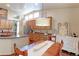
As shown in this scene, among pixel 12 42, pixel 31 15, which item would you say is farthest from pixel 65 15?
pixel 12 42

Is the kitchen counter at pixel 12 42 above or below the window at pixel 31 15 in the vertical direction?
below

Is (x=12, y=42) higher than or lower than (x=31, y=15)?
lower

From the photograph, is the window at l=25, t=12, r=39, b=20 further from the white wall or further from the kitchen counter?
the kitchen counter

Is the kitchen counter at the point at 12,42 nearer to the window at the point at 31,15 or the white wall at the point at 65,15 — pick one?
the window at the point at 31,15

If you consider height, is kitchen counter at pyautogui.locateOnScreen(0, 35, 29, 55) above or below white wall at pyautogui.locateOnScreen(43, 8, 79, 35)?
below

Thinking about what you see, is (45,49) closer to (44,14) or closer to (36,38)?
(36,38)

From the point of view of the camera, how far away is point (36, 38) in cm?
121

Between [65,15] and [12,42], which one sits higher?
[65,15]

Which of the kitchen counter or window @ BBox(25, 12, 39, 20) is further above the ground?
window @ BBox(25, 12, 39, 20)

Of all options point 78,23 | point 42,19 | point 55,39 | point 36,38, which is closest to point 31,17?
point 42,19

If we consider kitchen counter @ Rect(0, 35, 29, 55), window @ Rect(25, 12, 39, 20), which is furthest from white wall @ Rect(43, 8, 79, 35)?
kitchen counter @ Rect(0, 35, 29, 55)

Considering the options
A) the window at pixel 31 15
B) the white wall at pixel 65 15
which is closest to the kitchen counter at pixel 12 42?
the window at pixel 31 15

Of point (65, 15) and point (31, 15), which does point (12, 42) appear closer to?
point (31, 15)

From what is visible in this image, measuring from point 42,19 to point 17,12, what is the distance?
0.28 meters
